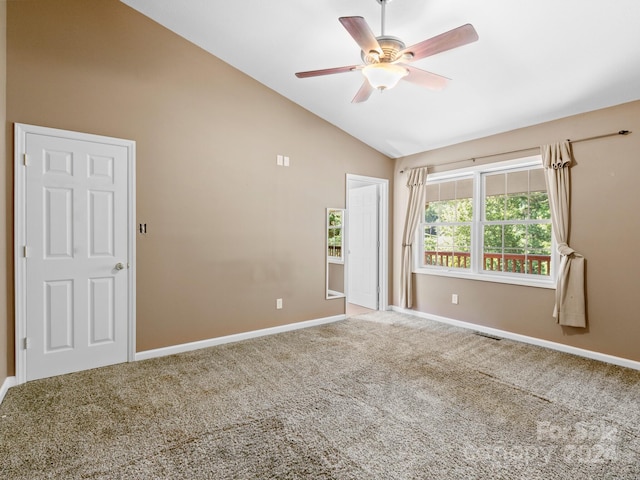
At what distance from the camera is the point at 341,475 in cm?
186

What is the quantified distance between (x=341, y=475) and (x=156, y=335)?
253 cm

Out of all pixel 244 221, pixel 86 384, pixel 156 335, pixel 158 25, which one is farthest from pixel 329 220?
pixel 86 384

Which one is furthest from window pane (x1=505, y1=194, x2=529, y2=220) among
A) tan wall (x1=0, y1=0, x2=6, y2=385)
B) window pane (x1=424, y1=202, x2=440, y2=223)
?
tan wall (x1=0, y1=0, x2=6, y2=385)

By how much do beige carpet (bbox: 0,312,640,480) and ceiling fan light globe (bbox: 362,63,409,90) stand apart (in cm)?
237

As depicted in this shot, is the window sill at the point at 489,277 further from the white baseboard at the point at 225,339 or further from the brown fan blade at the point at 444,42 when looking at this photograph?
the brown fan blade at the point at 444,42

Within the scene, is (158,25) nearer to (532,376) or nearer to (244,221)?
(244,221)

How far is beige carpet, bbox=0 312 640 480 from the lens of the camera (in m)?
1.93

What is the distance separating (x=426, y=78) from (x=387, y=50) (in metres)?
0.44

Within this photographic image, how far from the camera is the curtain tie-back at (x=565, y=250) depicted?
3.73 metres

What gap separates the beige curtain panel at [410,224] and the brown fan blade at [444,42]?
3.05 meters

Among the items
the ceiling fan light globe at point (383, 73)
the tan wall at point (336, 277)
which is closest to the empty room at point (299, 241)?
the ceiling fan light globe at point (383, 73)

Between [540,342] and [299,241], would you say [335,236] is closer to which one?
[299,241]

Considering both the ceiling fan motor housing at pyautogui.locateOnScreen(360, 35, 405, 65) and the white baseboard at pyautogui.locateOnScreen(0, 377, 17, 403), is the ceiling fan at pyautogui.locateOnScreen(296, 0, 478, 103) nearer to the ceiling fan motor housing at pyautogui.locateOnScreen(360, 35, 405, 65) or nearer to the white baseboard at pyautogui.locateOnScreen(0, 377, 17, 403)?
the ceiling fan motor housing at pyautogui.locateOnScreen(360, 35, 405, 65)

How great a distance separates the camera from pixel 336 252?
5.26m
